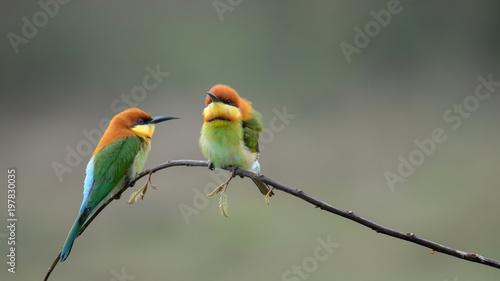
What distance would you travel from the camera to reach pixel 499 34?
586cm

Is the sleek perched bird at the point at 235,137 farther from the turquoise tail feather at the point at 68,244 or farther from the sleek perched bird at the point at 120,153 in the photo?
the turquoise tail feather at the point at 68,244

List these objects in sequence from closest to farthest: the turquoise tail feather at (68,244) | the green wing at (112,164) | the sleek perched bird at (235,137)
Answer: the turquoise tail feather at (68,244)
the sleek perched bird at (235,137)
the green wing at (112,164)

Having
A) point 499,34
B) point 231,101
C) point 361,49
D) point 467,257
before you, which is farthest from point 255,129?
point 499,34

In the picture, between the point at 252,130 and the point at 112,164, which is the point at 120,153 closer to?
the point at 112,164

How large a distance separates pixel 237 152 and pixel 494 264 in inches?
28.0

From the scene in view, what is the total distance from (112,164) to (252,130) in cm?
48

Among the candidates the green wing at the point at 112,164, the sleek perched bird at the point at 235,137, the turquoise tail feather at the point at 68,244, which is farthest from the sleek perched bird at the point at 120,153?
the turquoise tail feather at the point at 68,244

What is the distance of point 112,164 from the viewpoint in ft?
4.84

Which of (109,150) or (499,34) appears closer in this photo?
(109,150)

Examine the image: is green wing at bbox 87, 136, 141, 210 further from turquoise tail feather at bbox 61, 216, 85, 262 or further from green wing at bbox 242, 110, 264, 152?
green wing at bbox 242, 110, 264, 152

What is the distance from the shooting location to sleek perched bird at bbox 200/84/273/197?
3.97 ft

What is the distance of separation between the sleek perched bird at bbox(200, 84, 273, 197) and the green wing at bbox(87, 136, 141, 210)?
32 cm

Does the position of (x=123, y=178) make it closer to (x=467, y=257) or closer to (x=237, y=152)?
(x=237, y=152)

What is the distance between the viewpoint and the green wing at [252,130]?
1277mm
